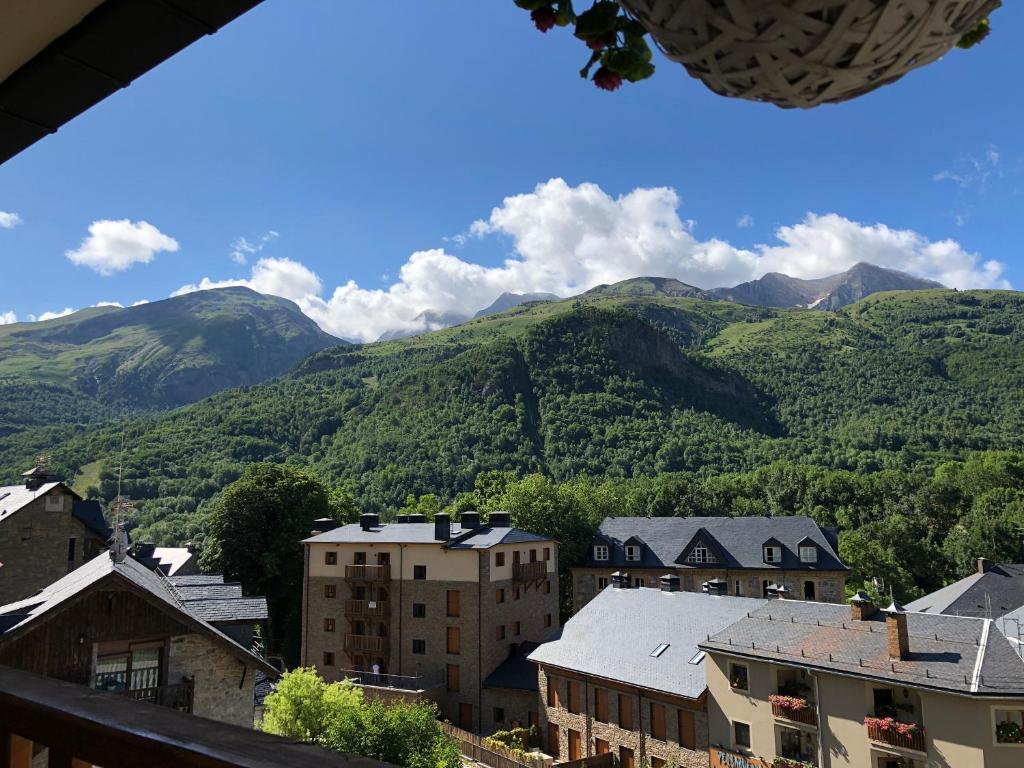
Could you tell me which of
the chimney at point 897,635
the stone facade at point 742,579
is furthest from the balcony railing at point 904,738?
the stone facade at point 742,579

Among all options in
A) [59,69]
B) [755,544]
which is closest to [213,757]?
[59,69]

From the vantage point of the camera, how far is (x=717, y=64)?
1429mm

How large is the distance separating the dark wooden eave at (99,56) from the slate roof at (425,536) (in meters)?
33.2

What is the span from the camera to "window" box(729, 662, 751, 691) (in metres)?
22.1

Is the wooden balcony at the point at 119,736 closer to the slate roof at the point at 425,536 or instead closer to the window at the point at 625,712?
the window at the point at 625,712

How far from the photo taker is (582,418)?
114062 millimetres

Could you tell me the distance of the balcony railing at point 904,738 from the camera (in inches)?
709

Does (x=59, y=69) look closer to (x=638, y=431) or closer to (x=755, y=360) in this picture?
(x=638, y=431)

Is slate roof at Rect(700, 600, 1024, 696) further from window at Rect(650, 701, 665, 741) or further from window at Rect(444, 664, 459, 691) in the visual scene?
window at Rect(444, 664, 459, 691)

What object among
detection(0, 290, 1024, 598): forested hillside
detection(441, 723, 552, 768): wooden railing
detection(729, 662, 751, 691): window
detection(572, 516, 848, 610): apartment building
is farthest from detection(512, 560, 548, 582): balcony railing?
detection(0, 290, 1024, 598): forested hillside

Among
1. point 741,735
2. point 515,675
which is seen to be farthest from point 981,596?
point 515,675

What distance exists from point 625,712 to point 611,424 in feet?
290

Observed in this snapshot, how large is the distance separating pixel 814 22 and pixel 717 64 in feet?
0.72

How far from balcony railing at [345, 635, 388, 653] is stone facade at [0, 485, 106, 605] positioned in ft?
45.5
